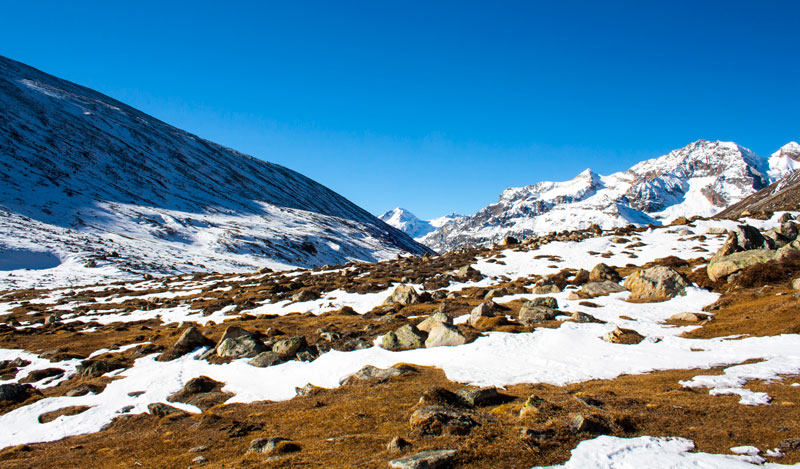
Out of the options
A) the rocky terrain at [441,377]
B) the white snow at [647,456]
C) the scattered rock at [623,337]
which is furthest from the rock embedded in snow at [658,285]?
the white snow at [647,456]

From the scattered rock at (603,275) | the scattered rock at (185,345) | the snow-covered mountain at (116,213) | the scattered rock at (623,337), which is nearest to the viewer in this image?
the scattered rock at (623,337)

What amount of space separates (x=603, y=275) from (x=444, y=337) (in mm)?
20717

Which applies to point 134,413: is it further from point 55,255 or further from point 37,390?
point 55,255

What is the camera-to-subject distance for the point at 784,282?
1013 inches

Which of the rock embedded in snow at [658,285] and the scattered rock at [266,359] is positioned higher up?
the rock embedded in snow at [658,285]

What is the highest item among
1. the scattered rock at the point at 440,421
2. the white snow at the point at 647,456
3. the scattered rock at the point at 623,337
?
the scattered rock at the point at 623,337

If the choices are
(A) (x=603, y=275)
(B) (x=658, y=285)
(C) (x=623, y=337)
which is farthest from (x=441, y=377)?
(A) (x=603, y=275)

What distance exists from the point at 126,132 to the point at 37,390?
216591 mm

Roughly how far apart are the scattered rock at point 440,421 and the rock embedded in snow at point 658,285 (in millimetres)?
23983

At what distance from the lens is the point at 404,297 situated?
3619cm

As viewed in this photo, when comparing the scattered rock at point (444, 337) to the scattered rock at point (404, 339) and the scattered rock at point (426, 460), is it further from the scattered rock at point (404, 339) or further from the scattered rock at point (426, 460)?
the scattered rock at point (426, 460)

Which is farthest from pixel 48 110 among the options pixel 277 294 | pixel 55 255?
pixel 277 294

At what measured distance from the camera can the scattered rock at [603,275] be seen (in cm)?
3517

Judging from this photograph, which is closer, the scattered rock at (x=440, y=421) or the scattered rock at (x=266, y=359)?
the scattered rock at (x=440, y=421)
